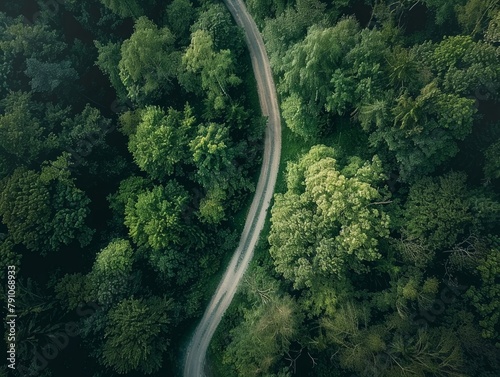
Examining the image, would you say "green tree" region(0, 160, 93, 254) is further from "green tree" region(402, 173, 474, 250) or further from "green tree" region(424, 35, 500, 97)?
"green tree" region(424, 35, 500, 97)

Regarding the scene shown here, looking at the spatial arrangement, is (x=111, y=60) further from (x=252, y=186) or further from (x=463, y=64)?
(x=463, y=64)

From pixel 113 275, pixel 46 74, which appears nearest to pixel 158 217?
pixel 113 275

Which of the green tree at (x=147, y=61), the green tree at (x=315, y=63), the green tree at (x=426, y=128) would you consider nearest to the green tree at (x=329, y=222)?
the green tree at (x=426, y=128)

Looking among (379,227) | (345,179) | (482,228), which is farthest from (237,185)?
(482,228)

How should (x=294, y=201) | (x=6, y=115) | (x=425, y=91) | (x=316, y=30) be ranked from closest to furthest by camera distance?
1. (x=425, y=91)
2. (x=316, y=30)
3. (x=294, y=201)
4. (x=6, y=115)

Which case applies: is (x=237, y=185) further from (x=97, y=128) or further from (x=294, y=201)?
(x=97, y=128)

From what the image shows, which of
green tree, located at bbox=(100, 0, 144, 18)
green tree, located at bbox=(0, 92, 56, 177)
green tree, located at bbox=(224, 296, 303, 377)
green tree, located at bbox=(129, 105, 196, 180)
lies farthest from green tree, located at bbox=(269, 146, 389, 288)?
green tree, located at bbox=(0, 92, 56, 177)

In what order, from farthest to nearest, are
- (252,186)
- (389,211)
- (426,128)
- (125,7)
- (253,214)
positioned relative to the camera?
(253,214), (252,186), (125,7), (389,211), (426,128)
